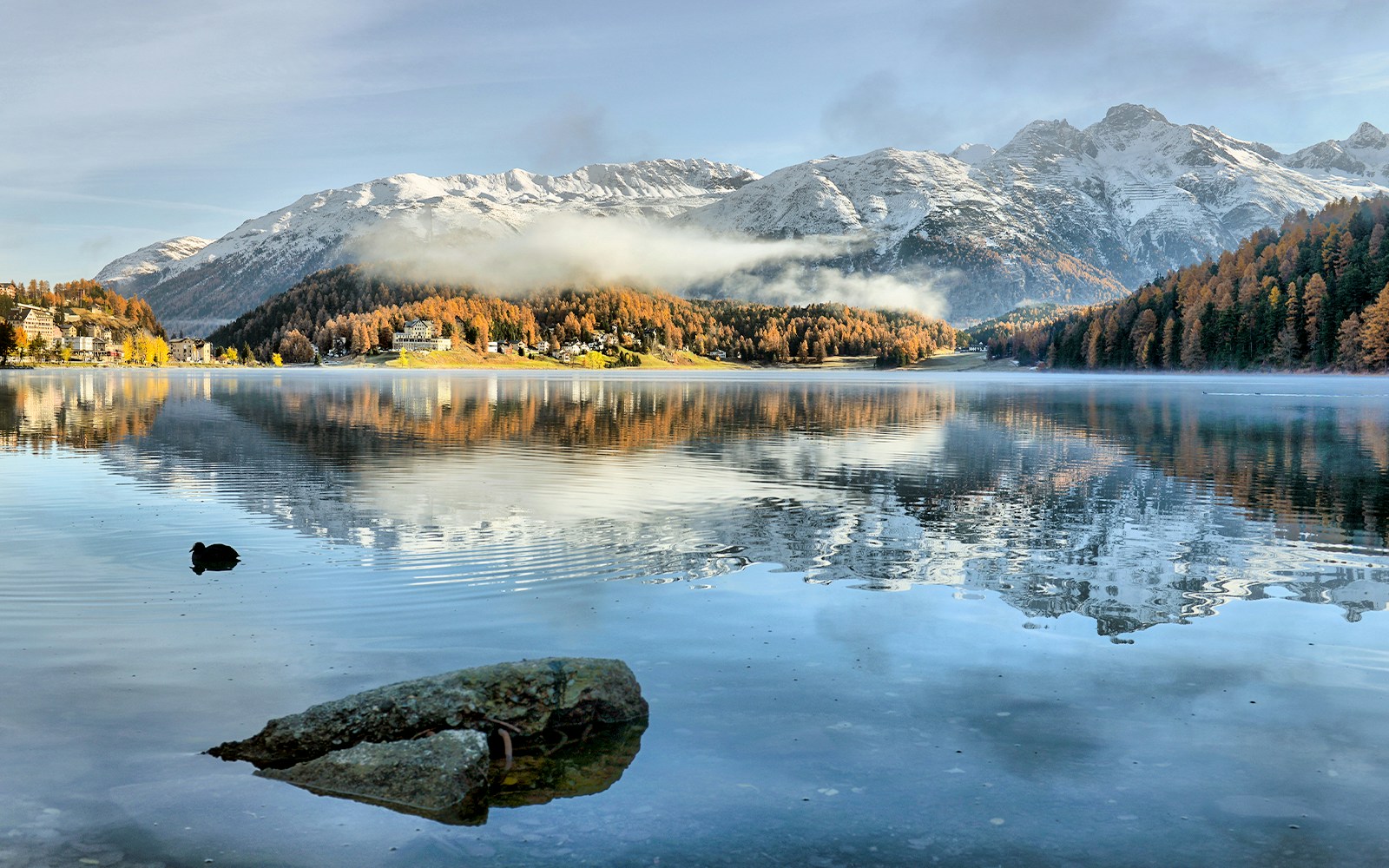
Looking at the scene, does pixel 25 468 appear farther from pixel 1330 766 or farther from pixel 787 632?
pixel 1330 766

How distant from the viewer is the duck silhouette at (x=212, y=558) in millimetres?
21391

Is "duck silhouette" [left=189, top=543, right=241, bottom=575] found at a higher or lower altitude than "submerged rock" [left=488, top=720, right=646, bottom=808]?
higher

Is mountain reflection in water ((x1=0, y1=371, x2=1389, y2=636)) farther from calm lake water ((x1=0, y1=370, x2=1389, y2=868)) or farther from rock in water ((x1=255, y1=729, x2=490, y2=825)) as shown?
rock in water ((x1=255, y1=729, x2=490, y2=825))

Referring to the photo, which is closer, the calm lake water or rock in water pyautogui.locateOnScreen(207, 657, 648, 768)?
the calm lake water

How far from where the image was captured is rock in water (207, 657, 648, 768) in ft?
37.0

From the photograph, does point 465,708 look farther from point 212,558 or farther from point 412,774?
point 212,558

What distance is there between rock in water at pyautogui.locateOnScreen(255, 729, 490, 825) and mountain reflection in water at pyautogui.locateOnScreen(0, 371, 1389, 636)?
30.5 ft

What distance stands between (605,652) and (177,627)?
7.29 meters

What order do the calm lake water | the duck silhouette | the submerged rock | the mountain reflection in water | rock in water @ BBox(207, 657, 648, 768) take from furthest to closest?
the mountain reflection in water, the duck silhouette, rock in water @ BBox(207, 657, 648, 768), the submerged rock, the calm lake water

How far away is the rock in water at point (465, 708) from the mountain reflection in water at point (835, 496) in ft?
26.2

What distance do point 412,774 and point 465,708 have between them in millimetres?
1254

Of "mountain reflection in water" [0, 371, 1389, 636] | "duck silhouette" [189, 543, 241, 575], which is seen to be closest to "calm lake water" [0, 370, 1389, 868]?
"mountain reflection in water" [0, 371, 1389, 636]

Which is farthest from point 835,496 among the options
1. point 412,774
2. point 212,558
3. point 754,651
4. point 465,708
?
point 412,774

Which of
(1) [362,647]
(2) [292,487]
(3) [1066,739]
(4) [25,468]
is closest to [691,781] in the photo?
(3) [1066,739]
